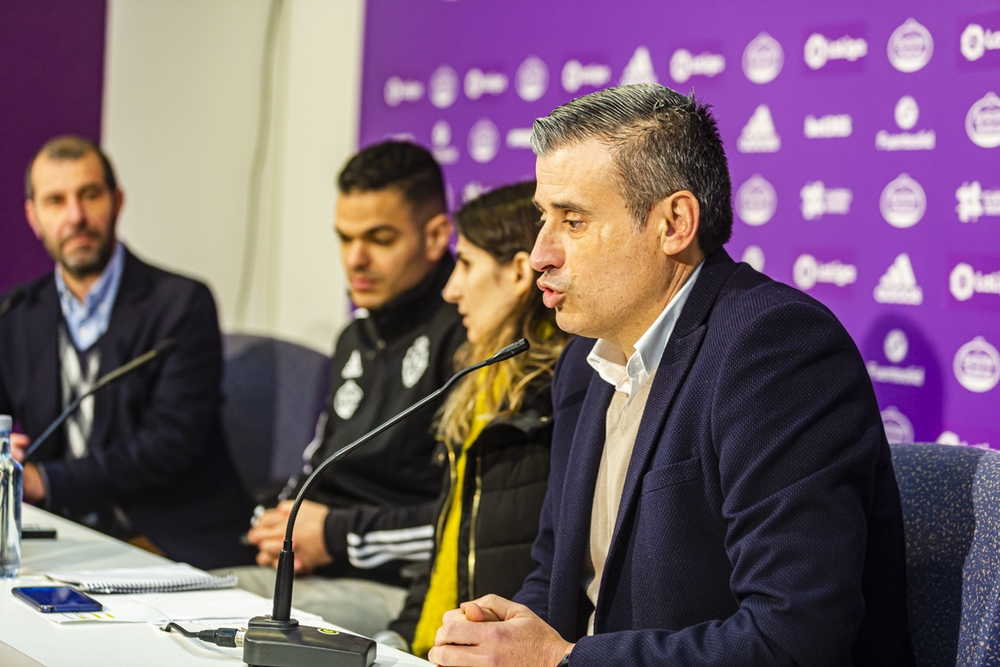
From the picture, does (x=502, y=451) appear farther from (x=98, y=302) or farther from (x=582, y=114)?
(x=98, y=302)

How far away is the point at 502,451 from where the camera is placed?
2.17m

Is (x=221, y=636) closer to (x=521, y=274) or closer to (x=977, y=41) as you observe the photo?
(x=521, y=274)

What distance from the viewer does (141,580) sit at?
1.84 m

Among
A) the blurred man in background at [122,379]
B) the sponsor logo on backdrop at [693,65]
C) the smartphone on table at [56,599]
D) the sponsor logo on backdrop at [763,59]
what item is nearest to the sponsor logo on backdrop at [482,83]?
the sponsor logo on backdrop at [693,65]

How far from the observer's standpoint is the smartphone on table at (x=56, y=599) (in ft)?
5.41

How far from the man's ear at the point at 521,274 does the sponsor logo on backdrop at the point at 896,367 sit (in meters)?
0.92

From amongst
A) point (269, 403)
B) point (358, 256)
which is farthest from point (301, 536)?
point (269, 403)

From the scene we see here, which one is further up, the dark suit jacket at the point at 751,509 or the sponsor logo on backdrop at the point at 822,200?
the sponsor logo on backdrop at the point at 822,200

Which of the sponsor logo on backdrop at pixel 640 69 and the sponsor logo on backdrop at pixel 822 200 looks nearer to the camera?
the sponsor logo on backdrop at pixel 822 200

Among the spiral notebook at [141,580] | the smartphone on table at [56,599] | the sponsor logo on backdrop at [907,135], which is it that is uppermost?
the sponsor logo on backdrop at [907,135]

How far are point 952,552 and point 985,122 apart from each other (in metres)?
1.15

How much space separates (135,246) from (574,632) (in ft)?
10.9

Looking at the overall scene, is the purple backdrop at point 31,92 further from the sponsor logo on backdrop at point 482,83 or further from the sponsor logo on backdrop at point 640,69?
the sponsor logo on backdrop at point 640,69

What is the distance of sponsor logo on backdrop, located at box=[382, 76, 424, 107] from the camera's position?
3.92 metres
